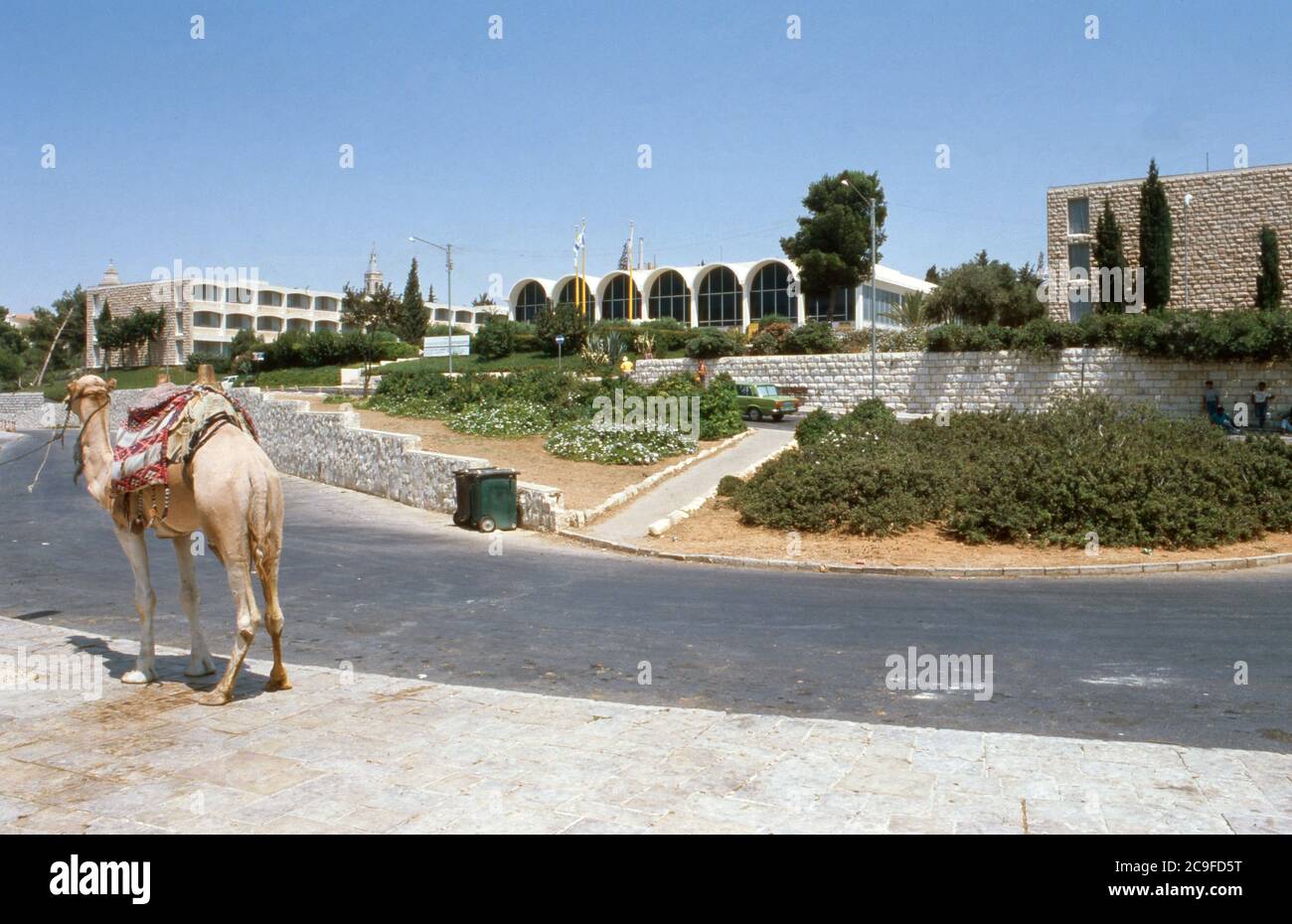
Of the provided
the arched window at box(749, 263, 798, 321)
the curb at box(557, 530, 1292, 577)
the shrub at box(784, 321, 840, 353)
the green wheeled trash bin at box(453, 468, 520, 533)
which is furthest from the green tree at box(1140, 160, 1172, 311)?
the green wheeled trash bin at box(453, 468, 520, 533)

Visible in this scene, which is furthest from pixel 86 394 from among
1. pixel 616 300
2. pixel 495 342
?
pixel 616 300

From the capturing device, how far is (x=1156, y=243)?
4403cm

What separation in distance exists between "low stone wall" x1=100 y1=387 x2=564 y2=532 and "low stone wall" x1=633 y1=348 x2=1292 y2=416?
18.4m

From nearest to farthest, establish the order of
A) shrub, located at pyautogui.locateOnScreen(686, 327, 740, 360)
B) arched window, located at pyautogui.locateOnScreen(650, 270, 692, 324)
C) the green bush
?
1. the green bush
2. shrub, located at pyautogui.locateOnScreen(686, 327, 740, 360)
3. arched window, located at pyautogui.locateOnScreen(650, 270, 692, 324)

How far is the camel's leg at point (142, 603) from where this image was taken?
299 inches

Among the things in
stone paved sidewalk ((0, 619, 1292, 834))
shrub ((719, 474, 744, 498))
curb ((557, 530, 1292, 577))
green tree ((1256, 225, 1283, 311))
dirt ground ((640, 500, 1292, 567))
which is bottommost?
curb ((557, 530, 1292, 577))

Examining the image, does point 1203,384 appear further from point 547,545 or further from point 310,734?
point 310,734

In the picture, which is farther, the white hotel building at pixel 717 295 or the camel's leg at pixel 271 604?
the white hotel building at pixel 717 295

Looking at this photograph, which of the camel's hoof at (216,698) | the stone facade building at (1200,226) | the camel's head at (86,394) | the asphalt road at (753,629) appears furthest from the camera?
the stone facade building at (1200,226)

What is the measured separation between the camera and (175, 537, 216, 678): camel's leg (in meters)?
7.60

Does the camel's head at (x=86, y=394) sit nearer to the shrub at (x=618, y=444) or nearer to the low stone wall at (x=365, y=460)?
the low stone wall at (x=365, y=460)

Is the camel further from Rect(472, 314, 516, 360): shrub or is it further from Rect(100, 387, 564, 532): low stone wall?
Rect(472, 314, 516, 360): shrub

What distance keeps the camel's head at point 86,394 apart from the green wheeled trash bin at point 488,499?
11523mm

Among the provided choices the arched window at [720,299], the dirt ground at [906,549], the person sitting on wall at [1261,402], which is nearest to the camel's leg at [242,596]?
the dirt ground at [906,549]
